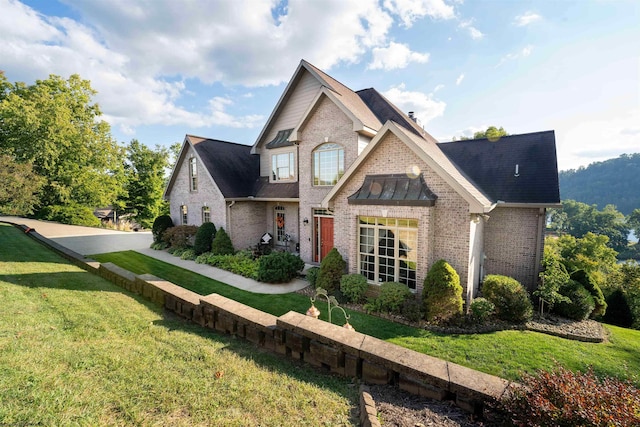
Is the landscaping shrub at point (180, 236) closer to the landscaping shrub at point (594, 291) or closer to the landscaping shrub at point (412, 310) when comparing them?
the landscaping shrub at point (412, 310)

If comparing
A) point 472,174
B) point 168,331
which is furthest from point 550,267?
point 168,331

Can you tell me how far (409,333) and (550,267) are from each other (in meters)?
5.83

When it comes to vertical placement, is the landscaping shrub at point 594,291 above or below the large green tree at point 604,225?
above

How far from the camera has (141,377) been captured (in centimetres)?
381

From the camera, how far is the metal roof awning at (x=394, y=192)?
9.11 m

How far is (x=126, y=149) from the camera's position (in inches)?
1540

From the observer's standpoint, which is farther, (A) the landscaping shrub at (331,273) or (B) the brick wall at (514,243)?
(B) the brick wall at (514,243)

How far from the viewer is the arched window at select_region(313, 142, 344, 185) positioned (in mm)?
13336

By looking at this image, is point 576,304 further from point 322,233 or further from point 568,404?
point 322,233

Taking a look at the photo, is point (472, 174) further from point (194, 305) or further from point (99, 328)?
point (99, 328)

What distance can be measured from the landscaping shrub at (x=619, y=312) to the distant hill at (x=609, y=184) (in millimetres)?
133210

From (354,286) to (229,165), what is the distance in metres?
12.4

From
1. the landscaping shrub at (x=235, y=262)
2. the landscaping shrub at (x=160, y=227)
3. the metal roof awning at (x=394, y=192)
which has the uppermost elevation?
the metal roof awning at (x=394, y=192)

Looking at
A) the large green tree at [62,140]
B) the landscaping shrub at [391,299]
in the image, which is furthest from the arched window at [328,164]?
the large green tree at [62,140]
